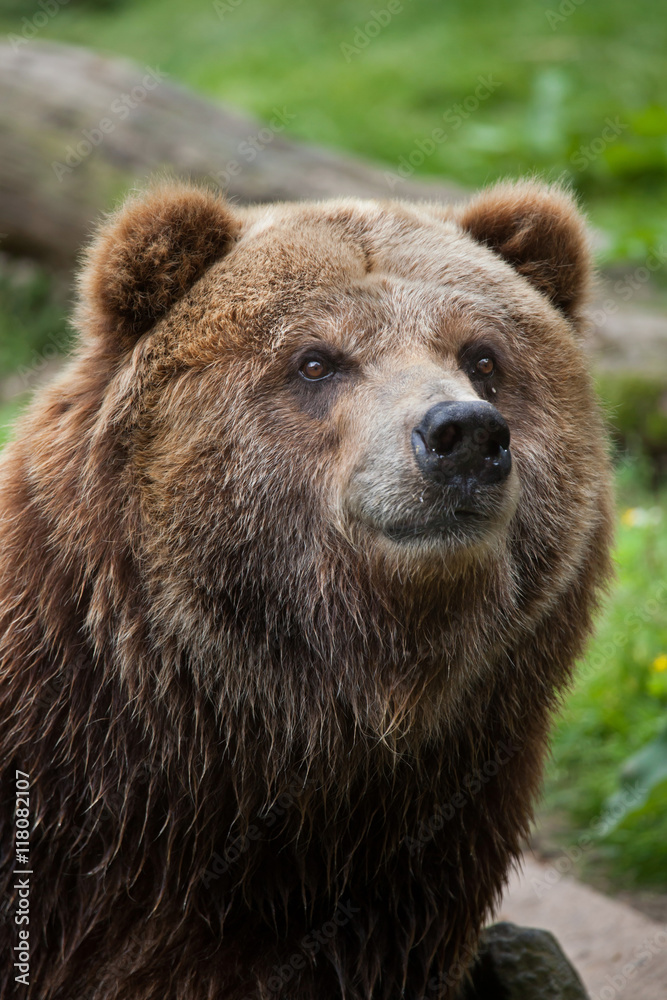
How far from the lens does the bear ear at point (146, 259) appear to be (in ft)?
10.2

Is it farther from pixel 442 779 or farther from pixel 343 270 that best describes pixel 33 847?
pixel 343 270

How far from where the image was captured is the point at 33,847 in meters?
3.08

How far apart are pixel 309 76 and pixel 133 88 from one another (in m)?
6.89

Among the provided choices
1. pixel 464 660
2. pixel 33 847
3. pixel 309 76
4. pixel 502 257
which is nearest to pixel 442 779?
pixel 464 660

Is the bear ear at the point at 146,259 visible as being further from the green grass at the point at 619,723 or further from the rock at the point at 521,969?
the green grass at the point at 619,723

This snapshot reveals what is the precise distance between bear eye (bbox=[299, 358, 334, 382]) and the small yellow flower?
9.59 ft

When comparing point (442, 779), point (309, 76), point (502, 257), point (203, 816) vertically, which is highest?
point (309, 76)

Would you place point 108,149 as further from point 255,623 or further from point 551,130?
point 255,623

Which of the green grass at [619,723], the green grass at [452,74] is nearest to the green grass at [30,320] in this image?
the green grass at [452,74]

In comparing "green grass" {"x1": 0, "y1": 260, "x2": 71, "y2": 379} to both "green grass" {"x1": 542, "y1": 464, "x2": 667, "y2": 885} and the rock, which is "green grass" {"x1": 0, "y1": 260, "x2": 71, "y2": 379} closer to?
"green grass" {"x1": 542, "y1": 464, "x2": 667, "y2": 885}

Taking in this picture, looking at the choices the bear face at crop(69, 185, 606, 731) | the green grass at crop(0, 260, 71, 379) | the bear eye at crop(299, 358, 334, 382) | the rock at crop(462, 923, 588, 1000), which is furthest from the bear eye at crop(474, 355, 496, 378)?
the green grass at crop(0, 260, 71, 379)

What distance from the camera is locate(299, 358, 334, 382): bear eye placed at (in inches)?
123

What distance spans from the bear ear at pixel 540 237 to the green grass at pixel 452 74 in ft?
18.0

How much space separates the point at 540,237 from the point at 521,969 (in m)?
2.49
